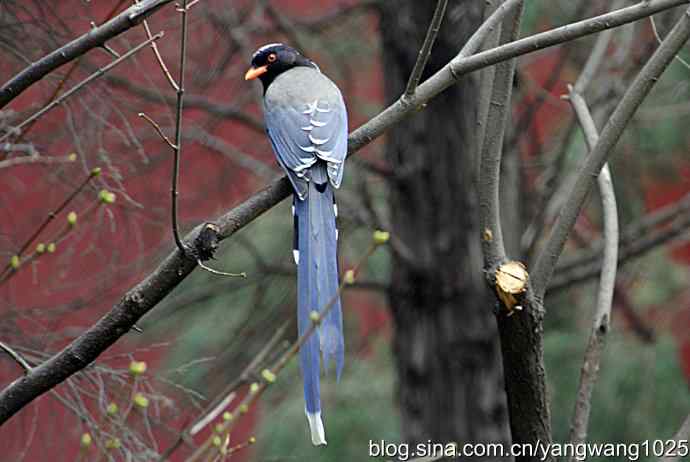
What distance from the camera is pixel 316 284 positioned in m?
2.58

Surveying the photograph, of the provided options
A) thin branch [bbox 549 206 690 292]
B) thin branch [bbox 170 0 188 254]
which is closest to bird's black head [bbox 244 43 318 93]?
thin branch [bbox 549 206 690 292]

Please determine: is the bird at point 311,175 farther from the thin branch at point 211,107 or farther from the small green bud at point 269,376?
the thin branch at point 211,107

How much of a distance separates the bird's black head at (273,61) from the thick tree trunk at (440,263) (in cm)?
82

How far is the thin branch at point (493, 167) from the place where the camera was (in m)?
2.41

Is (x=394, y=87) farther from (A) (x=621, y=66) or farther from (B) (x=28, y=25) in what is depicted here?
(B) (x=28, y=25)

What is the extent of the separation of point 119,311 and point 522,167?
9.86 feet

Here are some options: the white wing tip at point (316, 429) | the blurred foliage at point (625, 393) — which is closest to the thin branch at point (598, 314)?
the white wing tip at point (316, 429)

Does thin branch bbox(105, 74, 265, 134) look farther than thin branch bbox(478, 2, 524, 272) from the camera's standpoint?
Yes

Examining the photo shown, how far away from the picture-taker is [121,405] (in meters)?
2.94

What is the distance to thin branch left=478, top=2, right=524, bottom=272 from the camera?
2412mm

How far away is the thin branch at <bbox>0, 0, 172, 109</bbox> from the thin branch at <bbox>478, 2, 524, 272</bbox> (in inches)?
32.3

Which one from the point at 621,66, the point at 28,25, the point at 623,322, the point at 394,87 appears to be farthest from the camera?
the point at 623,322

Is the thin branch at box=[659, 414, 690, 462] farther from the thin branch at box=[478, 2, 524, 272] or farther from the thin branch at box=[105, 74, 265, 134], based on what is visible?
the thin branch at box=[105, 74, 265, 134]

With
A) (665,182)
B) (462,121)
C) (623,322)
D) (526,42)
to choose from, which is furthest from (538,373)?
(623,322)
